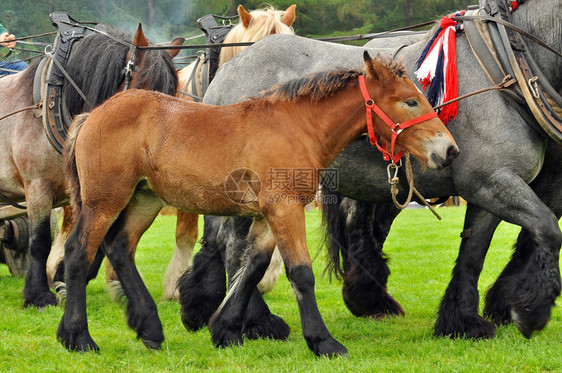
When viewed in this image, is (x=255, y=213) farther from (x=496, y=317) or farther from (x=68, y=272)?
(x=496, y=317)

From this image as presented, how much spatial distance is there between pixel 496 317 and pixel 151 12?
20.6m

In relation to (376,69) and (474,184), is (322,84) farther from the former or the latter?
(474,184)

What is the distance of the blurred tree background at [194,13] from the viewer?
22.4 m

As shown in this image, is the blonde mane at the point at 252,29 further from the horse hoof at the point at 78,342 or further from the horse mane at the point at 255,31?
the horse hoof at the point at 78,342

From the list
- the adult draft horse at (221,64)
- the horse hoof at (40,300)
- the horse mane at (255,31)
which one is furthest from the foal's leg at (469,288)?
the horse hoof at (40,300)

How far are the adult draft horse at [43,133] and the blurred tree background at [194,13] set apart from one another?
1474 cm

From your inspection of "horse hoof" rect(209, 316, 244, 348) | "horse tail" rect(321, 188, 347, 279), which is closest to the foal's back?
"horse hoof" rect(209, 316, 244, 348)

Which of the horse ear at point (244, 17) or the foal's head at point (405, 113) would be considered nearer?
the foal's head at point (405, 113)

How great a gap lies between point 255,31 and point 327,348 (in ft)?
13.4

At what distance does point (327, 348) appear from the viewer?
14.1 feet

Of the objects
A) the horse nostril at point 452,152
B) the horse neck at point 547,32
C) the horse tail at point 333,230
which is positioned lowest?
the horse tail at point 333,230

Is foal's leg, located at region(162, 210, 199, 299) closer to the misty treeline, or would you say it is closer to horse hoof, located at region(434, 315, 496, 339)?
horse hoof, located at region(434, 315, 496, 339)

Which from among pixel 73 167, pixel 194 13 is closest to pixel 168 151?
pixel 73 167

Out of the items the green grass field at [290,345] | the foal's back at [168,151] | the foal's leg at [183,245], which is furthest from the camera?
the foal's leg at [183,245]
